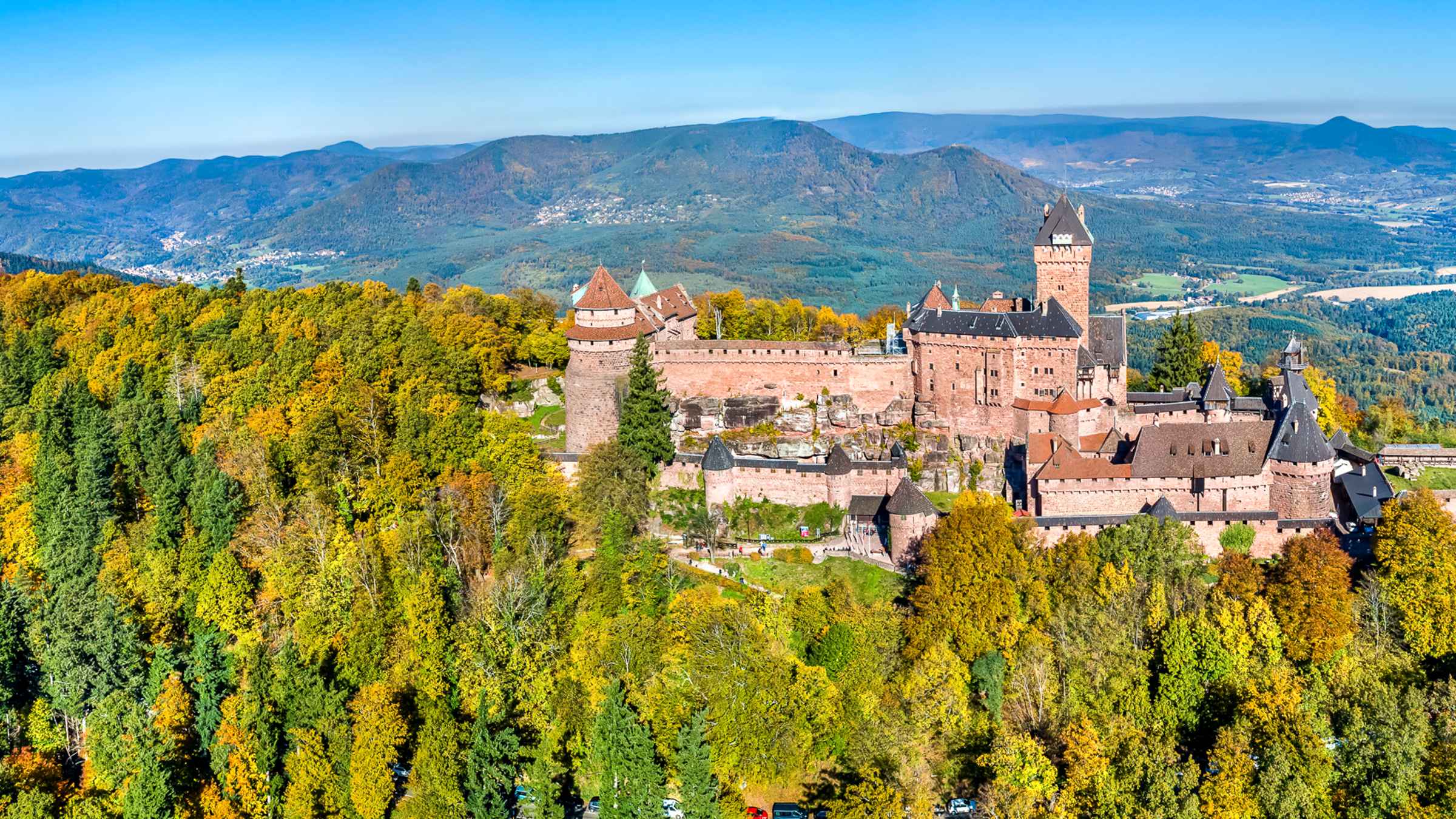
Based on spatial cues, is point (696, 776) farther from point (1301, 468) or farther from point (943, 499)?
point (1301, 468)

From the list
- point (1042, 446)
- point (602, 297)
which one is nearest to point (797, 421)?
point (602, 297)

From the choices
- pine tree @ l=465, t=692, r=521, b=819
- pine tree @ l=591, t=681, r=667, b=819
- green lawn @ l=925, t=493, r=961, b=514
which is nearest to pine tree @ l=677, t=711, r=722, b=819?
pine tree @ l=591, t=681, r=667, b=819

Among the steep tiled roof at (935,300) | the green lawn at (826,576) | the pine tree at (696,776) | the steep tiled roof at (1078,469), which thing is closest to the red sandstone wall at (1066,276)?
the steep tiled roof at (935,300)

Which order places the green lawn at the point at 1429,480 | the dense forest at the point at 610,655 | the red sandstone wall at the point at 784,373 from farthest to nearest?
the red sandstone wall at the point at 784,373 < the green lawn at the point at 1429,480 < the dense forest at the point at 610,655

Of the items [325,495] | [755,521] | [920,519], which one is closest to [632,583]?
[755,521]

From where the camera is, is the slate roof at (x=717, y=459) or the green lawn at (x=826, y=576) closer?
the green lawn at (x=826, y=576)

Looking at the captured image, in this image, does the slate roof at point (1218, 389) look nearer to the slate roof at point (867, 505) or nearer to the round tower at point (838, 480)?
the slate roof at point (867, 505)
